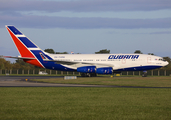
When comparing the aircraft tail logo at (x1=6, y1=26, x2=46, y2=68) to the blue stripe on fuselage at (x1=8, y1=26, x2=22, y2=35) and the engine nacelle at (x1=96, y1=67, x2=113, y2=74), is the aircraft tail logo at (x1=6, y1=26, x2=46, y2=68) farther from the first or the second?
the engine nacelle at (x1=96, y1=67, x2=113, y2=74)

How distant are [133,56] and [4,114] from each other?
1768 inches

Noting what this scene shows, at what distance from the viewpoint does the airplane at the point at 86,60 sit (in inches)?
2143

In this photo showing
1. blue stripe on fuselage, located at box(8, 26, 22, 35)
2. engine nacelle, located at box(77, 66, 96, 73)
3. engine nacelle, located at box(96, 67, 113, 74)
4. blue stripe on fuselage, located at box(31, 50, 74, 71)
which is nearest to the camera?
engine nacelle, located at box(96, 67, 113, 74)

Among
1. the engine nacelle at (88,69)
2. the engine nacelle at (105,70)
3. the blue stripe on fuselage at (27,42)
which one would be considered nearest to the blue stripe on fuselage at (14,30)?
the blue stripe on fuselage at (27,42)

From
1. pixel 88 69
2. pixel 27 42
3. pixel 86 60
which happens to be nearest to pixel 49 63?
pixel 27 42

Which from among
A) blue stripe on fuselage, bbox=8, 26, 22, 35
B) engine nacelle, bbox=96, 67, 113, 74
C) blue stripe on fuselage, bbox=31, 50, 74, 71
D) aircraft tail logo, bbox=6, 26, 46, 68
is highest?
blue stripe on fuselage, bbox=8, 26, 22, 35

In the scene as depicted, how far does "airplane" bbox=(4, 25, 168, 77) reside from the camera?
179ft

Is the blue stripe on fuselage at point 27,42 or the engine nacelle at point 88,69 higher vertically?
the blue stripe on fuselage at point 27,42

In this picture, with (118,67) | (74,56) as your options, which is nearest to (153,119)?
(118,67)

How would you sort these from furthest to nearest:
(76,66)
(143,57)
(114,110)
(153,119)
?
(76,66)
(143,57)
(114,110)
(153,119)

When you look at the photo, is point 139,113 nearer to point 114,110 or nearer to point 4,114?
point 114,110

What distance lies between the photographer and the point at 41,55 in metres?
59.0

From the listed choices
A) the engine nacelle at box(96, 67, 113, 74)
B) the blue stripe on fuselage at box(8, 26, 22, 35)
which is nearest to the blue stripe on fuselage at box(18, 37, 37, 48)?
the blue stripe on fuselage at box(8, 26, 22, 35)

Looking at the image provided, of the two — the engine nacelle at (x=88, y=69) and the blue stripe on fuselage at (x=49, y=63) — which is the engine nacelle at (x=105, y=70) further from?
the blue stripe on fuselage at (x=49, y=63)
